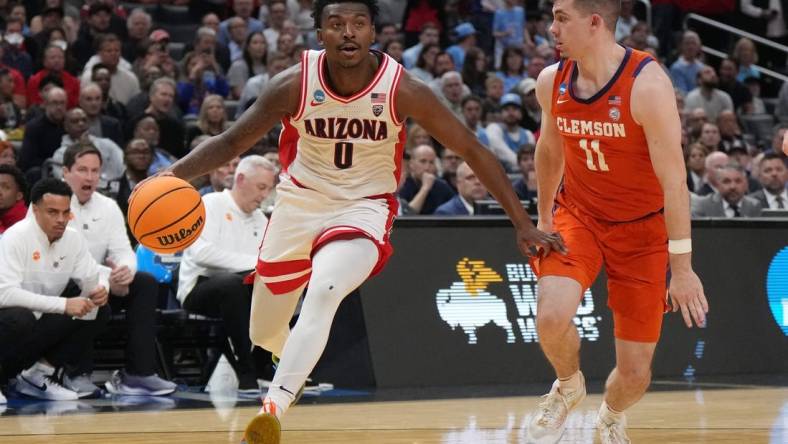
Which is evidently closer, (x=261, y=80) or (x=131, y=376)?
(x=131, y=376)

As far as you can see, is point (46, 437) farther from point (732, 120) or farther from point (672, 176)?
point (732, 120)

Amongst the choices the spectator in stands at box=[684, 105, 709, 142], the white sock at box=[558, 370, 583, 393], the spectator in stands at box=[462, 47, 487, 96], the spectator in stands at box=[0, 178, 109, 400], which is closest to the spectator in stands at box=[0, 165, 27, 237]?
the spectator in stands at box=[0, 178, 109, 400]

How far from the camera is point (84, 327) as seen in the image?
28.3ft

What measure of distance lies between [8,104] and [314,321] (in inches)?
315

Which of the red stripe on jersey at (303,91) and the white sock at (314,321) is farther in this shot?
the red stripe on jersey at (303,91)

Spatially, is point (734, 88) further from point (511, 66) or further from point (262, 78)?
point (262, 78)

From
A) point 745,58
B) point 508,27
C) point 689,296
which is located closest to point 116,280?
point 689,296

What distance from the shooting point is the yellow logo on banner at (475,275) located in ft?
30.6

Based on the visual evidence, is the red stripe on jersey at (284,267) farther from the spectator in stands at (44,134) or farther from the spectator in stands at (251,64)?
the spectator in stands at (251,64)

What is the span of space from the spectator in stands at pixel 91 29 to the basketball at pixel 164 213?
879 cm

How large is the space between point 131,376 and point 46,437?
234cm

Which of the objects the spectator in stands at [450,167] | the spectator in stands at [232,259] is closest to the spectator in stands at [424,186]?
the spectator in stands at [450,167]

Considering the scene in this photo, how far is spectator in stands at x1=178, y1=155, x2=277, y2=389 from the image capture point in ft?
29.4

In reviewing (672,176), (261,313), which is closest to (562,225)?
(672,176)
